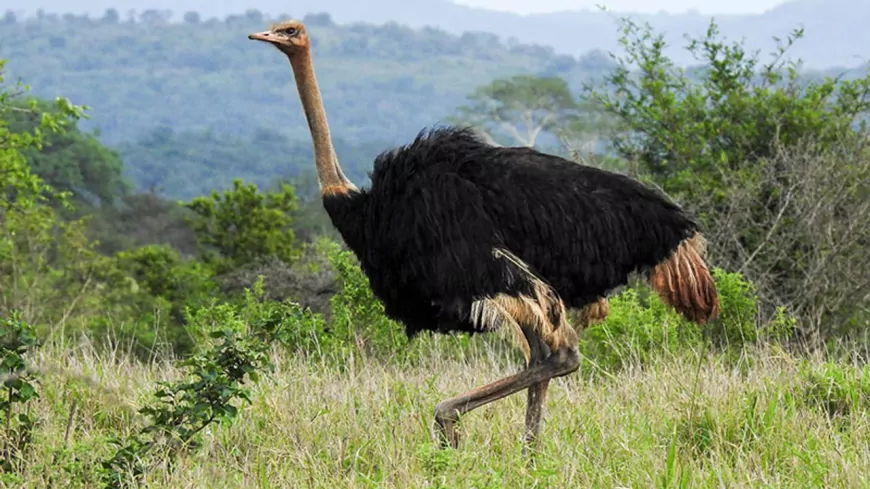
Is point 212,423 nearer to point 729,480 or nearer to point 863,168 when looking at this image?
point 729,480

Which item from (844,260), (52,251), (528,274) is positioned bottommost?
(52,251)

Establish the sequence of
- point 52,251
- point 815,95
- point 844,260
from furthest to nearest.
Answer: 1. point 52,251
2. point 815,95
3. point 844,260

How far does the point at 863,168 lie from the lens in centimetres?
968

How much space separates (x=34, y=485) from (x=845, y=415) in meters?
2.78

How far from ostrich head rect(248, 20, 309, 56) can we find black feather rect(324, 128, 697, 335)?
3.02 feet

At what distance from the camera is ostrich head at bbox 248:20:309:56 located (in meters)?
5.60

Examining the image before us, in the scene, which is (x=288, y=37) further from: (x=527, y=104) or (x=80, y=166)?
(x=527, y=104)

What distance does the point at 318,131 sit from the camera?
539 centimetres

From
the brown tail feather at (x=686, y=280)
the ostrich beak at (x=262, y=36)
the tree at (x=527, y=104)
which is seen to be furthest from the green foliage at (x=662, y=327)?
the tree at (x=527, y=104)

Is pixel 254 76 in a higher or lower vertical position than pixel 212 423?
lower

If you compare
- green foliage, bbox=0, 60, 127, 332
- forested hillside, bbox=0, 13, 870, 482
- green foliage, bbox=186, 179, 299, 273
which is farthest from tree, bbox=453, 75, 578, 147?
forested hillside, bbox=0, 13, 870, 482

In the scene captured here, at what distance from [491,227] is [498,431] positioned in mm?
760

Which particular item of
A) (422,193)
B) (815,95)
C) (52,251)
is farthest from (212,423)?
(52,251)

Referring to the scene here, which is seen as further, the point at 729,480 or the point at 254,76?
the point at 254,76
